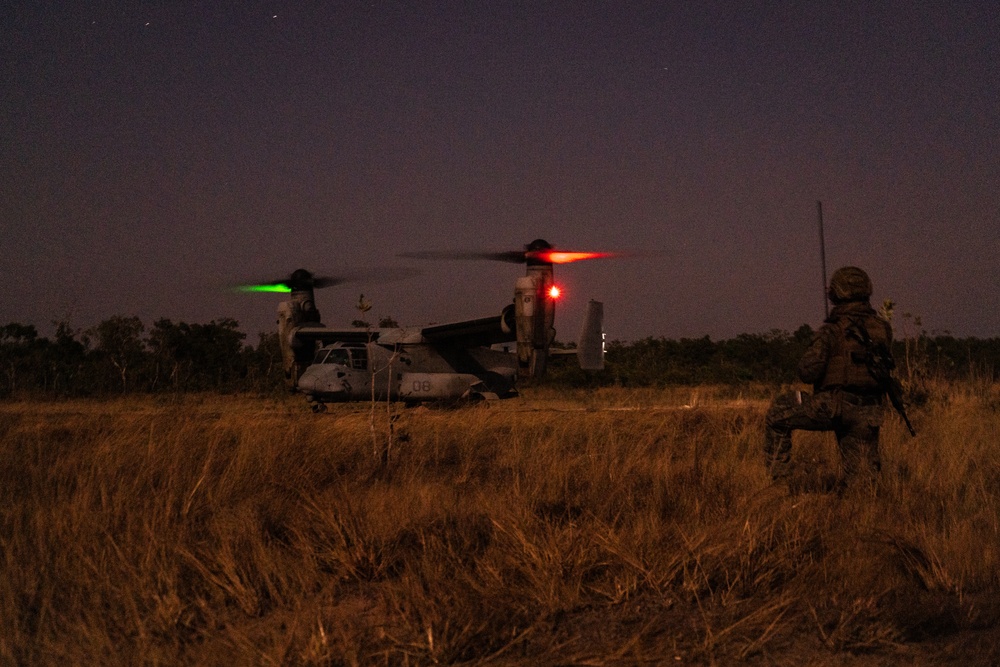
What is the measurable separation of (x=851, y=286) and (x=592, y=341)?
47.0ft

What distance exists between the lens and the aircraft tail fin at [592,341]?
20328mm

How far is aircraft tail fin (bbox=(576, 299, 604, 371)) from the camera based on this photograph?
66.7ft

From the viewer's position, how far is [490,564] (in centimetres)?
390

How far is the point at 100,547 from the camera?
170 inches

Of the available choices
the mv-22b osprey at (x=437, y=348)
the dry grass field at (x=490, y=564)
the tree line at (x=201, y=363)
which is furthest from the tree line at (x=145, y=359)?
the dry grass field at (x=490, y=564)

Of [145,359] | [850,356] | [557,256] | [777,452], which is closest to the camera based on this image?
[850,356]

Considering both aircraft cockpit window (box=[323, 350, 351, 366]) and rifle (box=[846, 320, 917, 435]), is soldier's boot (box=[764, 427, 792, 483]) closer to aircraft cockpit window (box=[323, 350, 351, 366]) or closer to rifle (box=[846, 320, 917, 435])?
rifle (box=[846, 320, 917, 435])

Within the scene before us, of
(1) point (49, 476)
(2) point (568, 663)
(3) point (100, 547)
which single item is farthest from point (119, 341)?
(2) point (568, 663)

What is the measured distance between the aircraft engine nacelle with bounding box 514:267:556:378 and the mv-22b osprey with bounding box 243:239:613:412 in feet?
0.07

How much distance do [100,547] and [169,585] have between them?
3.15 ft

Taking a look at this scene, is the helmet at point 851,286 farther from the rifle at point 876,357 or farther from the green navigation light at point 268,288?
the green navigation light at point 268,288

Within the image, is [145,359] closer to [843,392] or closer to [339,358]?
[339,358]

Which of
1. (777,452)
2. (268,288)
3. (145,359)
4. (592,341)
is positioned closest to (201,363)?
(145,359)

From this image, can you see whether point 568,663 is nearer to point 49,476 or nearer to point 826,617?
point 826,617
